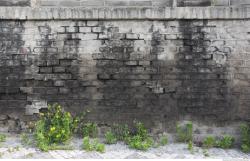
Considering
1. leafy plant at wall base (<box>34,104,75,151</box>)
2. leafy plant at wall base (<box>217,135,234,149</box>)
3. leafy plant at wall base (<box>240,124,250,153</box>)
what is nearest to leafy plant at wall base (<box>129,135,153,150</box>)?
leafy plant at wall base (<box>34,104,75,151</box>)

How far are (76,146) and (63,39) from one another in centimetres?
189

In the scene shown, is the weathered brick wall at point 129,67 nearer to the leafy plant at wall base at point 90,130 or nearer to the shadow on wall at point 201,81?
the shadow on wall at point 201,81

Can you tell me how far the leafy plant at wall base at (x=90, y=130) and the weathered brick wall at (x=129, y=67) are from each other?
0.15 metres

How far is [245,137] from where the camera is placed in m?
6.81

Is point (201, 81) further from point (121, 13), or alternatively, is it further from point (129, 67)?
point (121, 13)

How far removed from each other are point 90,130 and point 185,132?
1704 mm

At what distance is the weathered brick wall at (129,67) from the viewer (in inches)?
272

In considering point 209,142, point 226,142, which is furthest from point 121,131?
point 226,142

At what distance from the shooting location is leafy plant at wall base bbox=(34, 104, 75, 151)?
6.63 metres

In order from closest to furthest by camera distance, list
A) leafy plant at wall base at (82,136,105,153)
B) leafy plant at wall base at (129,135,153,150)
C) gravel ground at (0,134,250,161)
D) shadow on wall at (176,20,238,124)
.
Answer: gravel ground at (0,134,250,161)
leafy plant at wall base at (82,136,105,153)
leafy plant at wall base at (129,135,153,150)
shadow on wall at (176,20,238,124)

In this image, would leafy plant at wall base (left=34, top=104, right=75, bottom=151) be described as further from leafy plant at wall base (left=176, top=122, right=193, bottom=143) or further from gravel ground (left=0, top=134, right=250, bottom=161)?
leafy plant at wall base (left=176, top=122, right=193, bottom=143)

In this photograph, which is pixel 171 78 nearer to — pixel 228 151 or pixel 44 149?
pixel 228 151

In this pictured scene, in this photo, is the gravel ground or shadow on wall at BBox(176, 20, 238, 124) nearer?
the gravel ground

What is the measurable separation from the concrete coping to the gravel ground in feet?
7.21
